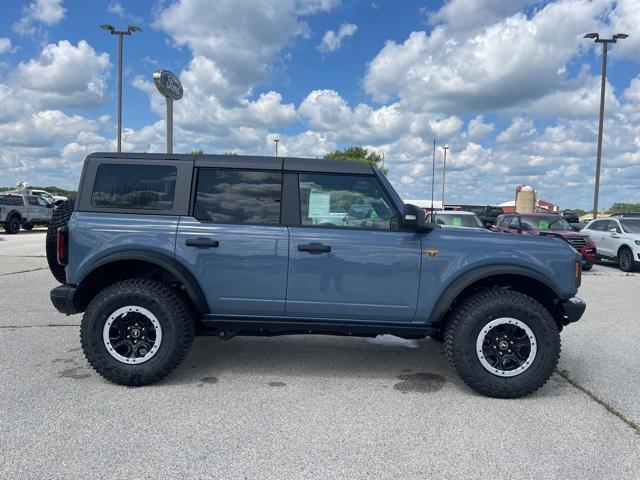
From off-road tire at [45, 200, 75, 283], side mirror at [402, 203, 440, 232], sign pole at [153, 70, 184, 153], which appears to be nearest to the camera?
side mirror at [402, 203, 440, 232]

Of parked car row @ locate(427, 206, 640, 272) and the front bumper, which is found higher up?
parked car row @ locate(427, 206, 640, 272)

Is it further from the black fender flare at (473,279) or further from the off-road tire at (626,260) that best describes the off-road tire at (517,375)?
the off-road tire at (626,260)

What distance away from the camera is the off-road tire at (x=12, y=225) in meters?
22.0

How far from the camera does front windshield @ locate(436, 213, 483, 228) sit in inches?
505

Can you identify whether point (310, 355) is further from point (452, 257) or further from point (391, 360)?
point (452, 257)

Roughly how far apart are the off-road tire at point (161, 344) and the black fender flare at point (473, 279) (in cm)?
210

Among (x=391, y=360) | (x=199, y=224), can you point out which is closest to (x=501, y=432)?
(x=391, y=360)

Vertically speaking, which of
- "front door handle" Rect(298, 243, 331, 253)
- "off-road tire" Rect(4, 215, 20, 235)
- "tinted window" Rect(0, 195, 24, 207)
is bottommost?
"off-road tire" Rect(4, 215, 20, 235)

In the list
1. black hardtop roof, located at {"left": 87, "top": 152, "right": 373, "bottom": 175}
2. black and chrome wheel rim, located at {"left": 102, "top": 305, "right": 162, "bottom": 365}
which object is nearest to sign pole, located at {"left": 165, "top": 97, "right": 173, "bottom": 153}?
black hardtop roof, located at {"left": 87, "top": 152, "right": 373, "bottom": 175}

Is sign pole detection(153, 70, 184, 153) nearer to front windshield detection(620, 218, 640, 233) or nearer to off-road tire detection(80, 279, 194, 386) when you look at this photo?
off-road tire detection(80, 279, 194, 386)

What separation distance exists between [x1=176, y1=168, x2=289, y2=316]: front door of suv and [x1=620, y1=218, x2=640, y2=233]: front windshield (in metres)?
13.0

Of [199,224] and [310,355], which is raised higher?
[199,224]

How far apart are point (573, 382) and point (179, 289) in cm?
357

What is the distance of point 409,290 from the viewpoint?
12.9 feet
